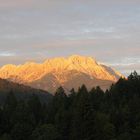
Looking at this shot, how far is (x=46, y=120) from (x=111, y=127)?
36.1m

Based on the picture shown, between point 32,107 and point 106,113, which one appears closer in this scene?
point 106,113

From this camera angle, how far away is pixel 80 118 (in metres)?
130

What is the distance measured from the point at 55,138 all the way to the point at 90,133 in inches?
537

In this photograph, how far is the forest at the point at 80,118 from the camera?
130m

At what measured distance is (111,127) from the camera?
430 feet

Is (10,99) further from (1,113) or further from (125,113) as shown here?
(125,113)

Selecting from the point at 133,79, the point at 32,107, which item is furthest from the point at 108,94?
the point at 32,107

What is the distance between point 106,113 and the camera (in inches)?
5792

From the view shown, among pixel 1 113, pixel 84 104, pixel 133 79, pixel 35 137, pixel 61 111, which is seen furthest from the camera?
pixel 133 79

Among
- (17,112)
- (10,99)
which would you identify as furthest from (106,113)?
(10,99)

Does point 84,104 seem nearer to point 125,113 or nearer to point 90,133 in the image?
point 90,133

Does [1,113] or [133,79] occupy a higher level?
[133,79]

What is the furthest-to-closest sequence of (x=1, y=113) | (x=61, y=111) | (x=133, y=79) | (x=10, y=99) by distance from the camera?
(x=133, y=79), (x=10, y=99), (x=1, y=113), (x=61, y=111)

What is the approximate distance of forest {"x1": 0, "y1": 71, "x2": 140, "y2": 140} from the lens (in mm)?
130000
